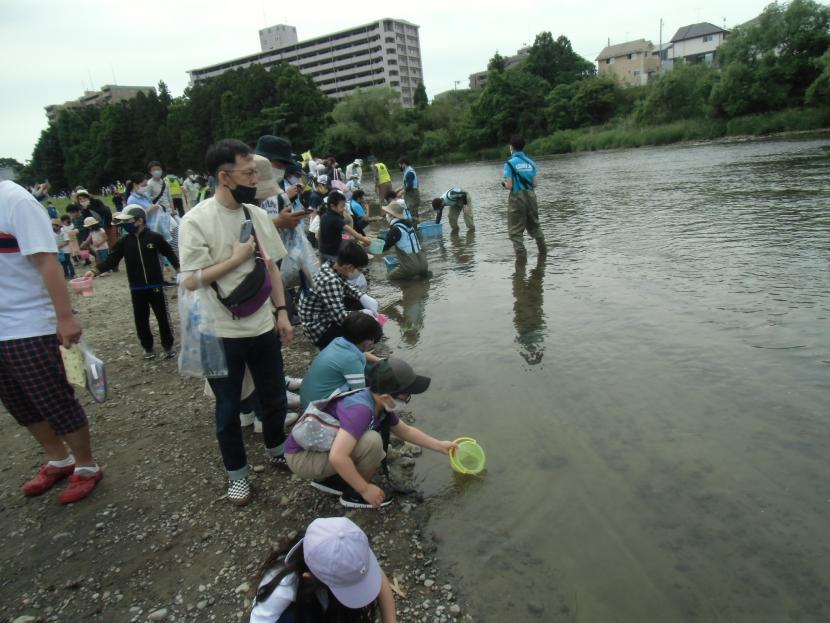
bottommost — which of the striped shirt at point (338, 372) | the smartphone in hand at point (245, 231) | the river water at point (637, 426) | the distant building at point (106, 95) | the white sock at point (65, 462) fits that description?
the river water at point (637, 426)

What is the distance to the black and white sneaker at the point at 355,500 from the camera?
3.35 metres

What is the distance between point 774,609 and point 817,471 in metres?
1.20

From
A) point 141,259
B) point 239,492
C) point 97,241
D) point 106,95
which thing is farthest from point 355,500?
point 106,95

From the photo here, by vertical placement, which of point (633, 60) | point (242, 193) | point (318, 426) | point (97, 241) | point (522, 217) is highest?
point (633, 60)

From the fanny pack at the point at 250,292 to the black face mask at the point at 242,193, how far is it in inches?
4.7

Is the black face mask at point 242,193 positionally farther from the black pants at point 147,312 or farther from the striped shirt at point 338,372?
the black pants at point 147,312

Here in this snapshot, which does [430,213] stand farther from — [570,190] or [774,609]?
[774,609]

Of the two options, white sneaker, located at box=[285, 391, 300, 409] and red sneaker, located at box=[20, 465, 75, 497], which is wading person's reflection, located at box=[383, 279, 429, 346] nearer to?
white sneaker, located at box=[285, 391, 300, 409]

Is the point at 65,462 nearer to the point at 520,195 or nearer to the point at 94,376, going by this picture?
the point at 94,376

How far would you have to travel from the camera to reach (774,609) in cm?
242

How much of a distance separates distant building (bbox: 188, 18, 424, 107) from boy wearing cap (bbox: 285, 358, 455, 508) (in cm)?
11309

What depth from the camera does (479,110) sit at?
65.3 m

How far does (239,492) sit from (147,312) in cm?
361

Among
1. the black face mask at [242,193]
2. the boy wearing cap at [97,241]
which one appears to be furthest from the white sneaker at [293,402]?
the boy wearing cap at [97,241]
